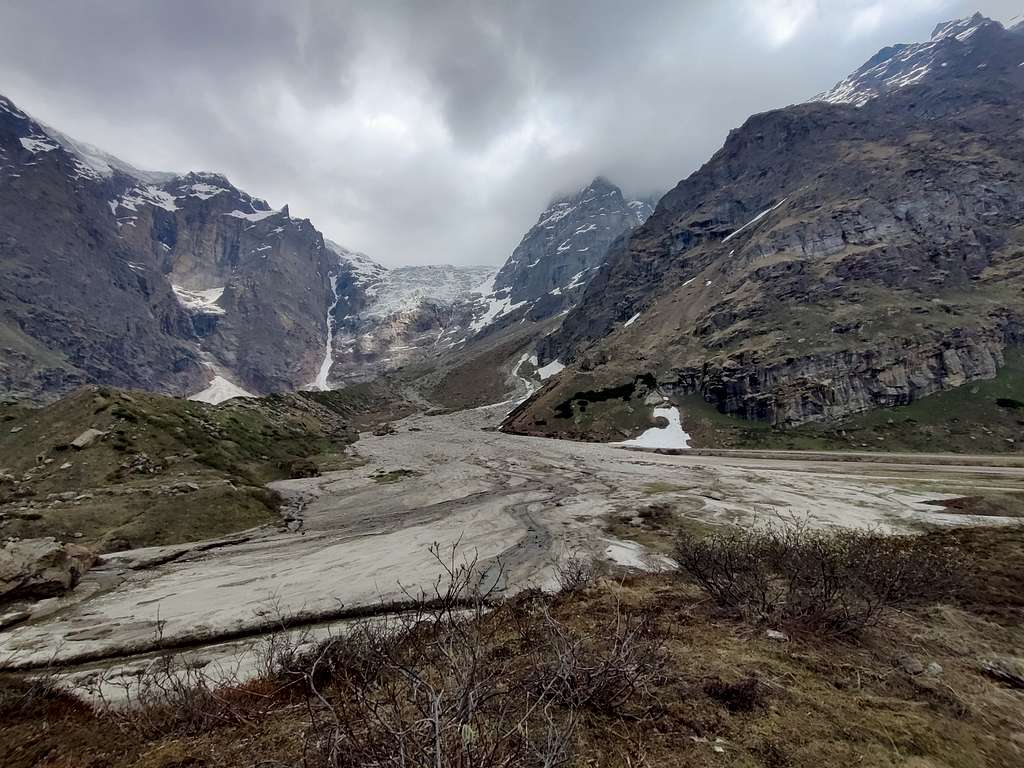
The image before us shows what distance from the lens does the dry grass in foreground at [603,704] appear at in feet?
12.9

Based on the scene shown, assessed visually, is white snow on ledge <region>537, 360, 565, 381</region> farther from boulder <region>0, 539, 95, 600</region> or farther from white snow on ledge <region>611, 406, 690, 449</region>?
boulder <region>0, 539, 95, 600</region>

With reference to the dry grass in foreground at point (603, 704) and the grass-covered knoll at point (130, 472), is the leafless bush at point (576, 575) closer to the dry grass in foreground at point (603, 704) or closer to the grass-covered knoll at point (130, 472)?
the dry grass in foreground at point (603, 704)

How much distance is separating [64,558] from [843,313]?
93683mm

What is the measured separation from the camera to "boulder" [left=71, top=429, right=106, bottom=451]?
90.0ft

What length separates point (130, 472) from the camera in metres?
26.0

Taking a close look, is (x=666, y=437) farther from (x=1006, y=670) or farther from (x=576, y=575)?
(x=1006, y=670)

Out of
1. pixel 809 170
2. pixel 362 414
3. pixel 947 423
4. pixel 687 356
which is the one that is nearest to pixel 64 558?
pixel 947 423

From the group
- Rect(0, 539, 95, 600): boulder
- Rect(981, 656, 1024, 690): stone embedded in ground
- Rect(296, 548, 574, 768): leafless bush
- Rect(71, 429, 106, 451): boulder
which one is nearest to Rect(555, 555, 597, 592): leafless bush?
Rect(296, 548, 574, 768): leafless bush

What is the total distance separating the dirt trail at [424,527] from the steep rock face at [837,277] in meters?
25.3

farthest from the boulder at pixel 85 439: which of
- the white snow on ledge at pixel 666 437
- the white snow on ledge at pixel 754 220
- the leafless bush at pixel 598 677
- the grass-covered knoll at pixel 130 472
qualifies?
the white snow on ledge at pixel 754 220

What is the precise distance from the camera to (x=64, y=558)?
49.7ft

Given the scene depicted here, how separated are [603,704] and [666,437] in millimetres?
66820

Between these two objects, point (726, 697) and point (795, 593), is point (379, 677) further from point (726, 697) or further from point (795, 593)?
point (795, 593)

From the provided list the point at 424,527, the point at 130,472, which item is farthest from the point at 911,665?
the point at 130,472
